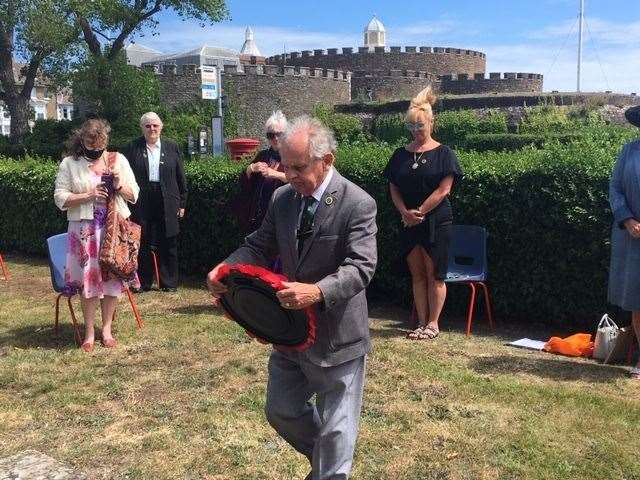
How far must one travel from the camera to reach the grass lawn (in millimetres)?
3723

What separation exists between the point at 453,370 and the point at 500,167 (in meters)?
2.29

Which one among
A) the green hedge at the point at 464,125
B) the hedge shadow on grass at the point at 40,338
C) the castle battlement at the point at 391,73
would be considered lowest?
the hedge shadow on grass at the point at 40,338

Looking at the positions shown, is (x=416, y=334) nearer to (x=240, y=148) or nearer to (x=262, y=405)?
(x=262, y=405)

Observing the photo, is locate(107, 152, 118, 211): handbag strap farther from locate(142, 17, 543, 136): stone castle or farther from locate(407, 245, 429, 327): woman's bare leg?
locate(142, 17, 543, 136): stone castle

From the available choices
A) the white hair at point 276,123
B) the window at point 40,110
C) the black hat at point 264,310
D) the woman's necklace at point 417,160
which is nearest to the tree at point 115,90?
the white hair at point 276,123

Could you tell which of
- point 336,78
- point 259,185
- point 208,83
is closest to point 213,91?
point 208,83

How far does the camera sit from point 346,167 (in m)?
7.56

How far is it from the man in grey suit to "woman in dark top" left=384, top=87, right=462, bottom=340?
3086mm

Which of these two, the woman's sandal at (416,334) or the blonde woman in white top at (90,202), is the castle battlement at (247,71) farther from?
the woman's sandal at (416,334)

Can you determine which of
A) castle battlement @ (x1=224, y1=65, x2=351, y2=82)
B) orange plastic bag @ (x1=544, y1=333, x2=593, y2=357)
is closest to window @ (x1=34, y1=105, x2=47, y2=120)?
castle battlement @ (x1=224, y1=65, x2=351, y2=82)

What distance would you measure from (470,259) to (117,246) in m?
3.21

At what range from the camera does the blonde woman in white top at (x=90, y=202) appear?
576 centimetres

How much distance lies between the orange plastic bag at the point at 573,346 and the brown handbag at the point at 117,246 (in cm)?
355

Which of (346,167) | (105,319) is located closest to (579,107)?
(346,167)
